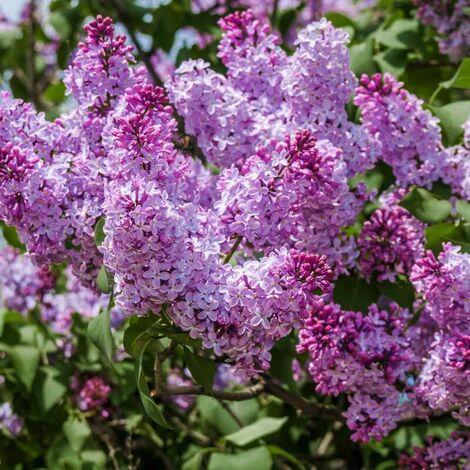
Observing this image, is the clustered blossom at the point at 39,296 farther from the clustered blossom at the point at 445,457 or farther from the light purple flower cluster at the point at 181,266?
the light purple flower cluster at the point at 181,266

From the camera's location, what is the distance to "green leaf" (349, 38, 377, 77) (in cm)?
312

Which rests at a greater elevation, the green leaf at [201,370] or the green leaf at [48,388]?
the green leaf at [201,370]

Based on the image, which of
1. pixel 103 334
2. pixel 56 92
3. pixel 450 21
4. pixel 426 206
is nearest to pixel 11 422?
pixel 56 92

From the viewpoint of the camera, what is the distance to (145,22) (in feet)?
13.8

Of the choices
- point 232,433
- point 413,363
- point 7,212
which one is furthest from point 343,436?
point 7,212

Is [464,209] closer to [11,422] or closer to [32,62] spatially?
[11,422]

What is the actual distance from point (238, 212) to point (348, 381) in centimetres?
52

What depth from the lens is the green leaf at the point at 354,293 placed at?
101 inches

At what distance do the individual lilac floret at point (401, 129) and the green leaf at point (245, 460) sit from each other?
0.93 metres

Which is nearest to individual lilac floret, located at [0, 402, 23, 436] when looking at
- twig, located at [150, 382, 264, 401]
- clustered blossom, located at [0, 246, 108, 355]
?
clustered blossom, located at [0, 246, 108, 355]

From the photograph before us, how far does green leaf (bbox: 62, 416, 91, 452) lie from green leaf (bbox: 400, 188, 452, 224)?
55.9 inches

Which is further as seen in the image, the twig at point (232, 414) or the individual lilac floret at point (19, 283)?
the individual lilac floret at point (19, 283)

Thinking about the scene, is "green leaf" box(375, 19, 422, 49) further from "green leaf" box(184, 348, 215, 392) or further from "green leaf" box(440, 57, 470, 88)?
"green leaf" box(184, 348, 215, 392)

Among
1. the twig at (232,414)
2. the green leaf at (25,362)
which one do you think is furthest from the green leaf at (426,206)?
the green leaf at (25,362)
